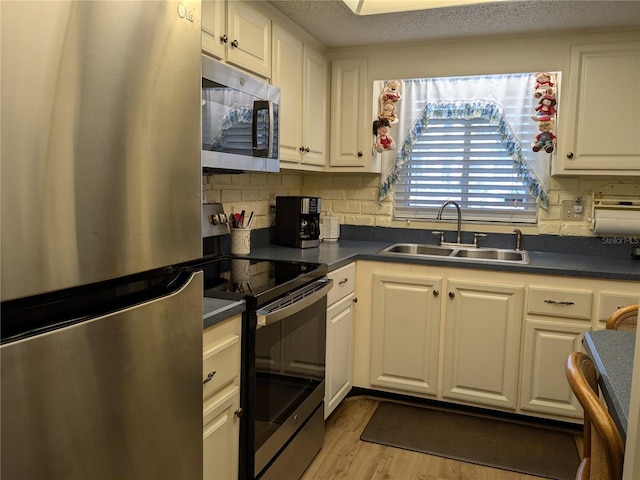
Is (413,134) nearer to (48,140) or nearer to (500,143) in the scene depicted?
(500,143)

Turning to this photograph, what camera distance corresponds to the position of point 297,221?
2.89 metres

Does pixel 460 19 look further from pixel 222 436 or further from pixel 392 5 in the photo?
pixel 222 436

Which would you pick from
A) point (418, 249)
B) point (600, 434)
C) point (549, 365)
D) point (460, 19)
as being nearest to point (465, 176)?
point (418, 249)

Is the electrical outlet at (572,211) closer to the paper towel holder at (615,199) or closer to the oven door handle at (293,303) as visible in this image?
the paper towel holder at (615,199)

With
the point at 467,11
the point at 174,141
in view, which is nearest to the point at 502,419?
the point at 467,11

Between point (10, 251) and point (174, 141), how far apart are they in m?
0.35

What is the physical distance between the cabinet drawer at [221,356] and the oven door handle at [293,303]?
95mm

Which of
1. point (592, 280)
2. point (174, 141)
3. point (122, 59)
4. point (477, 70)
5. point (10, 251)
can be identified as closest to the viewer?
point (10, 251)

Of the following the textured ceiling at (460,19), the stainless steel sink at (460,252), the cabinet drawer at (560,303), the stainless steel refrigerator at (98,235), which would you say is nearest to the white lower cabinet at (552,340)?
the cabinet drawer at (560,303)

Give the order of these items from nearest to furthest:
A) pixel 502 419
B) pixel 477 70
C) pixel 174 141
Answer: pixel 174 141 < pixel 502 419 < pixel 477 70

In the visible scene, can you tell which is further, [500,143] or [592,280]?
[500,143]

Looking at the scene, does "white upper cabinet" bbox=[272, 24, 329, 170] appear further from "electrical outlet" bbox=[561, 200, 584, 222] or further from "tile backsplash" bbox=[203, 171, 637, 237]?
"electrical outlet" bbox=[561, 200, 584, 222]

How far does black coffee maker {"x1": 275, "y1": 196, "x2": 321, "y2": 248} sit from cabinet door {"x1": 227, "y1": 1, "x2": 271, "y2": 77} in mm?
778

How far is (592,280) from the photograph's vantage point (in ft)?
7.83
